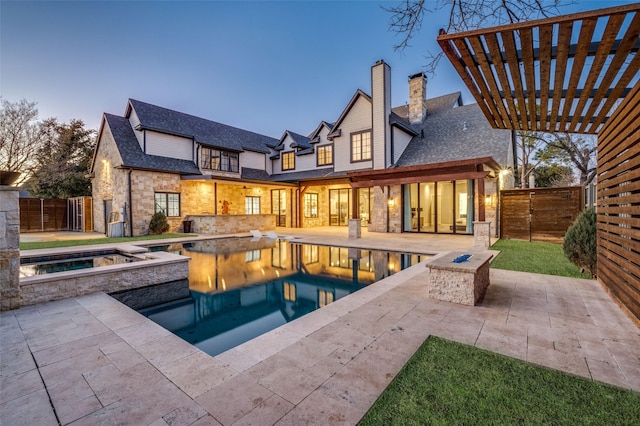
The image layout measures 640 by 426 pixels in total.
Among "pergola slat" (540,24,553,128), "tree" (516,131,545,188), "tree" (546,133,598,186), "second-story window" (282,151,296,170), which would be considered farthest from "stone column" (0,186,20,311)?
"tree" (516,131,545,188)

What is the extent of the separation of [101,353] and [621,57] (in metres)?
6.16

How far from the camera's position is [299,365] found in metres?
2.60

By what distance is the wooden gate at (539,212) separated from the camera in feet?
34.1

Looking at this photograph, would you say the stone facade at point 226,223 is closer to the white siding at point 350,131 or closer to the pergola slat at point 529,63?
the white siding at point 350,131

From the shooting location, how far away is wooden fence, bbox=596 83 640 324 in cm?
349

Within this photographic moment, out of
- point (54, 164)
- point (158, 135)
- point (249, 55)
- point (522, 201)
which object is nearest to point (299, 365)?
point (522, 201)

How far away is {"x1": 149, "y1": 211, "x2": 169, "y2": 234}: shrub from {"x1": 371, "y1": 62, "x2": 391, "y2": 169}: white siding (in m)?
11.3

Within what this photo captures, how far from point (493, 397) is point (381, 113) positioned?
47.3 ft

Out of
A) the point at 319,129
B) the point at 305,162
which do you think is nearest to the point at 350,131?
the point at 319,129

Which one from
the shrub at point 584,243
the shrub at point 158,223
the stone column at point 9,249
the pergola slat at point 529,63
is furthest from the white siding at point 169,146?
the shrub at point 584,243

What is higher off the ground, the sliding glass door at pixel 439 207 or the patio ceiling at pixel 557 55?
the patio ceiling at pixel 557 55

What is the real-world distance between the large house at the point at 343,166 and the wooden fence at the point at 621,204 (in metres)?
5.62

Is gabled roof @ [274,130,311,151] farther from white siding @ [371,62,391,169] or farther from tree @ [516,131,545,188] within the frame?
tree @ [516,131,545,188]

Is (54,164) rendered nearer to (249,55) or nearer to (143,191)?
(143,191)
